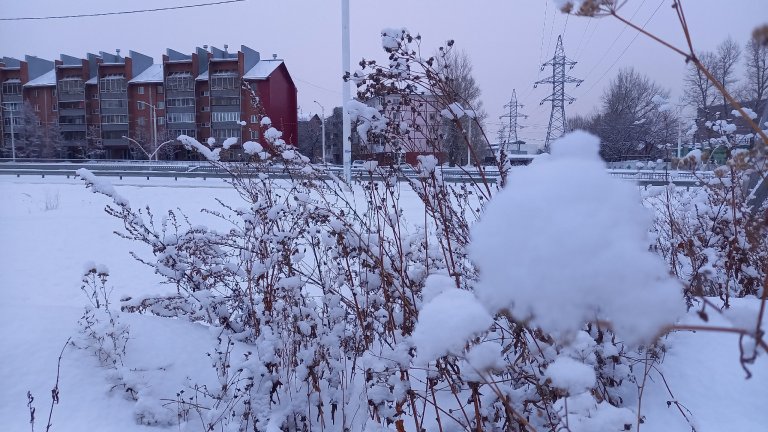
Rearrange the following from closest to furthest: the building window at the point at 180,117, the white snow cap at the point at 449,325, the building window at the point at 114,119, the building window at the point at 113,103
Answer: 1. the white snow cap at the point at 449,325
2. the building window at the point at 180,117
3. the building window at the point at 113,103
4. the building window at the point at 114,119

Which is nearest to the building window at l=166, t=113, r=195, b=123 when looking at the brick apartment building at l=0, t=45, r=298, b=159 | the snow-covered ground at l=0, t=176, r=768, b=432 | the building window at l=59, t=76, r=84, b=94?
the brick apartment building at l=0, t=45, r=298, b=159

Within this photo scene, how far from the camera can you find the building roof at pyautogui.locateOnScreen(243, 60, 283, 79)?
36750mm

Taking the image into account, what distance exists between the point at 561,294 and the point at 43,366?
11.5 ft

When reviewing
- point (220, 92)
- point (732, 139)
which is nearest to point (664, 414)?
point (732, 139)

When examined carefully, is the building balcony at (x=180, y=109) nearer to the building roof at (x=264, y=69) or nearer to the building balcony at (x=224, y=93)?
the building balcony at (x=224, y=93)

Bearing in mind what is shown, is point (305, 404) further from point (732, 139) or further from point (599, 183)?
point (732, 139)

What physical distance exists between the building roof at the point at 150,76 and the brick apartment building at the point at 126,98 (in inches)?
3.6

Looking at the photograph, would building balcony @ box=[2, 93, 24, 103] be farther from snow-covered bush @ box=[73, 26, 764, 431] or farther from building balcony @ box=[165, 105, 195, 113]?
snow-covered bush @ box=[73, 26, 764, 431]

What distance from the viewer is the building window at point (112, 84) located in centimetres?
4669

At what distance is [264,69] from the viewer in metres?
37.6

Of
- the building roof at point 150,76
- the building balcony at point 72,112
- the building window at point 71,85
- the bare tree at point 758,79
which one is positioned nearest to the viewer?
the bare tree at point 758,79

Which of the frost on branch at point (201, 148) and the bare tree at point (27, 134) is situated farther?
the bare tree at point (27, 134)

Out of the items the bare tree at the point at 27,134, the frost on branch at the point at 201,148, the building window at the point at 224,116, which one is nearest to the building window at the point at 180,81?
the building window at the point at 224,116

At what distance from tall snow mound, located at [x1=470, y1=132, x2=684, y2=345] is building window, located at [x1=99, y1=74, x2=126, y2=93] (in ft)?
176
